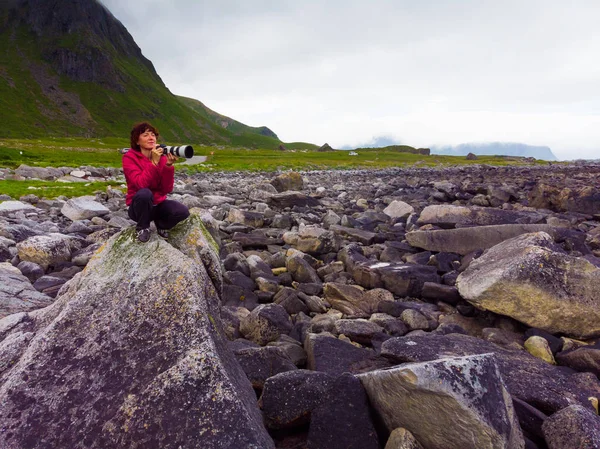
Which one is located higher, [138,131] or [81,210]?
[138,131]

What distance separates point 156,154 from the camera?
20.5 ft

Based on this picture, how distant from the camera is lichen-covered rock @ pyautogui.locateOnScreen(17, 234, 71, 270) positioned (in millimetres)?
9914

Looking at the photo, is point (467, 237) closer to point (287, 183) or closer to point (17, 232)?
point (17, 232)

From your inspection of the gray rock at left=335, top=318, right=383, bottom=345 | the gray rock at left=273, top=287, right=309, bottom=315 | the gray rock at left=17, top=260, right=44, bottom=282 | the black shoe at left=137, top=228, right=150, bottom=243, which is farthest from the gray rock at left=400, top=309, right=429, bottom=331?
the gray rock at left=17, top=260, right=44, bottom=282

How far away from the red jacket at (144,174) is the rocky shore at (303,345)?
0.74 meters

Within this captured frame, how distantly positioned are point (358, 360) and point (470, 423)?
243 cm

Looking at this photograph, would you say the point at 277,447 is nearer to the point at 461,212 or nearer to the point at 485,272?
the point at 485,272

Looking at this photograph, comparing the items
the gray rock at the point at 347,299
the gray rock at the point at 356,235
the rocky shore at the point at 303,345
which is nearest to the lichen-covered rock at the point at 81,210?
the rocky shore at the point at 303,345

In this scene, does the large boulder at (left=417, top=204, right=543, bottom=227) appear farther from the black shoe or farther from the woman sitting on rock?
the black shoe

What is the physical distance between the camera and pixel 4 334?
5.05 meters

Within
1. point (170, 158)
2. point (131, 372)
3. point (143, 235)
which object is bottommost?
point (131, 372)

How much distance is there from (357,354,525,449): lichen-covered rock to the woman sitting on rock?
164 inches

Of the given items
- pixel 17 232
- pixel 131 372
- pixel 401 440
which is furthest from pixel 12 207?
pixel 401 440

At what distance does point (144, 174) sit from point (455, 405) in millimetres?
5390
